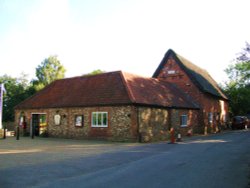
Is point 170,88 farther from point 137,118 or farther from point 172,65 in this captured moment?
point 137,118

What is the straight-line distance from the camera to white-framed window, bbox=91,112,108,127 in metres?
23.8

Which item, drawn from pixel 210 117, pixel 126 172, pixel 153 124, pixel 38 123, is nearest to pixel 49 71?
pixel 38 123

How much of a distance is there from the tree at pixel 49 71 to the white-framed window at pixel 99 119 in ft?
132

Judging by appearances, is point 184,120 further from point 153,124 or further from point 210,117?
point 210,117

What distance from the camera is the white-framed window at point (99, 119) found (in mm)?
23773

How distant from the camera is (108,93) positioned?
24.9 m

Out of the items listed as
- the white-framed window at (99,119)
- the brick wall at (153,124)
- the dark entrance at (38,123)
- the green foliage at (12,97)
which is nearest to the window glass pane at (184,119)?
the brick wall at (153,124)

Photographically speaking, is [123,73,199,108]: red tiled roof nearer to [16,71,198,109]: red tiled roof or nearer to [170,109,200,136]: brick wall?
[16,71,198,109]: red tiled roof

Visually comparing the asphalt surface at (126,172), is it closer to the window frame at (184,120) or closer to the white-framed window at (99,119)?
the white-framed window at (99,119)

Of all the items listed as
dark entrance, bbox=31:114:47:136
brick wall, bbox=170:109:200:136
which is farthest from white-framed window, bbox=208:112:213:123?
dark entrance, bbox=31:114:47:136

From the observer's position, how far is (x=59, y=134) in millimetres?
26844

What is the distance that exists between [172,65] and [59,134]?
56.0 ft

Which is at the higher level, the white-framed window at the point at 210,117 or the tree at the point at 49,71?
the tree at the point at 49,71

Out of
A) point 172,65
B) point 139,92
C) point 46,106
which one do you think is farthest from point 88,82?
point 172,65
